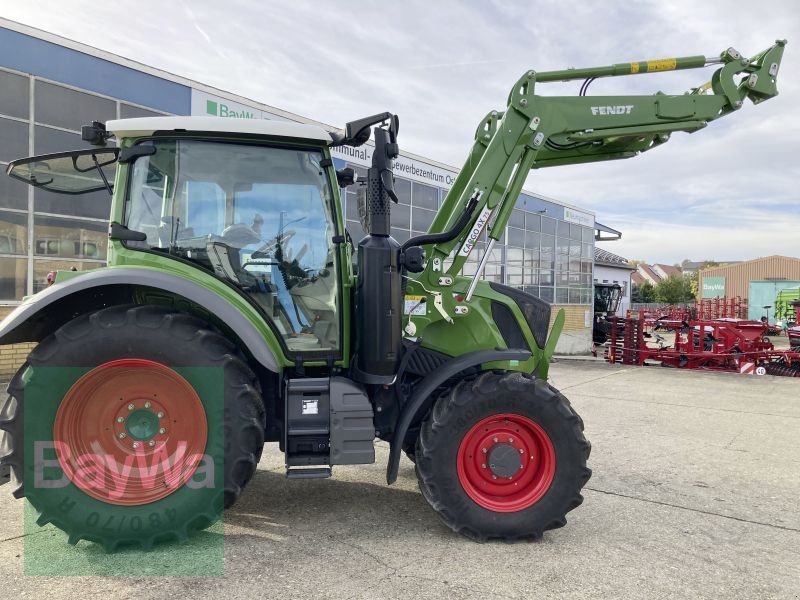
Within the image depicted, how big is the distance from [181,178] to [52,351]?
1.26 metres

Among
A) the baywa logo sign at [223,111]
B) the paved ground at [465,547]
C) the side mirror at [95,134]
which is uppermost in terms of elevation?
the baywa logo sign at [223,111]

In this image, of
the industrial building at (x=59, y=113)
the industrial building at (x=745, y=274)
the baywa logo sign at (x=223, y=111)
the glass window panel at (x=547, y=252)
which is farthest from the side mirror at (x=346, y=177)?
the industrial building at (x=745, y=274)

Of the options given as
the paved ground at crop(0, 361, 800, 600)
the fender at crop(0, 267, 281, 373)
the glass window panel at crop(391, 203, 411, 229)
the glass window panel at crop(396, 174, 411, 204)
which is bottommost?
the paved ground at crop(0, 361, 800, 600)

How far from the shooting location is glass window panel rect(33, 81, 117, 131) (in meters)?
9.10

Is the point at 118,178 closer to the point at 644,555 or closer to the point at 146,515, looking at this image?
the point at 146,515

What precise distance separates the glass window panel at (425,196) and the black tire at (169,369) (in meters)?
12.7

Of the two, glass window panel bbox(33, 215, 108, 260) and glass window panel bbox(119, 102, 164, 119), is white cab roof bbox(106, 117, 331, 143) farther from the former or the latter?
glass window panel bbox(119, 102, 164, 119)

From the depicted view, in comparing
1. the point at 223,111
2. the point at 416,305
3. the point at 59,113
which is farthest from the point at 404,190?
the point at 416,305

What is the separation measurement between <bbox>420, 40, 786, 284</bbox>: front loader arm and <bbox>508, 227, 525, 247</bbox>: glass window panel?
14900 millimetres

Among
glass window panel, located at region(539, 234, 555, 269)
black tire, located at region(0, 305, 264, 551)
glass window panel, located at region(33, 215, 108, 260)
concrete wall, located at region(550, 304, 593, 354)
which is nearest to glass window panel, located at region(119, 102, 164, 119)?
glass window panel, located at region(33, 215, 108, 260)

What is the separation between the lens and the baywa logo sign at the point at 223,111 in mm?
10938

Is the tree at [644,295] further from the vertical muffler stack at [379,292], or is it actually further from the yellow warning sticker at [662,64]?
the vertical muffler stack at [379,292]

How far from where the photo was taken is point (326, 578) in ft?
10.0

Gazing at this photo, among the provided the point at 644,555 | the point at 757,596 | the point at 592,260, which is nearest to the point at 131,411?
the point at 644,555
